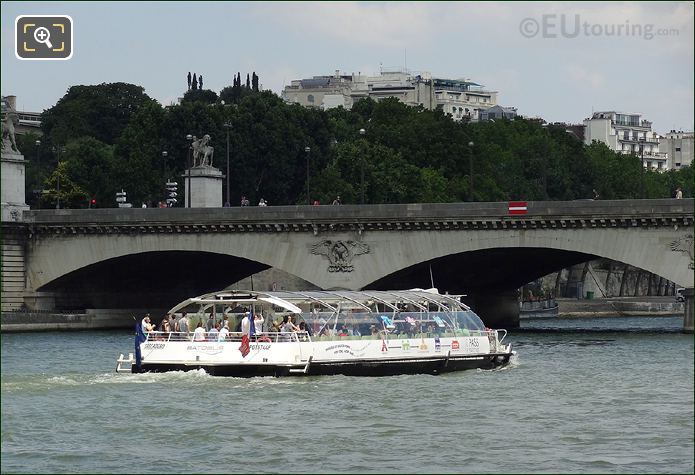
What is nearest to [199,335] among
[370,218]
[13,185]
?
[370,218]

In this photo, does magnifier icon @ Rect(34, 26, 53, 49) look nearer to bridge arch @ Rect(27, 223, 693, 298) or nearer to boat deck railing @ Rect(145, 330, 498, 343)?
boat deck railing @ Rect(145, 330, 498, 343)

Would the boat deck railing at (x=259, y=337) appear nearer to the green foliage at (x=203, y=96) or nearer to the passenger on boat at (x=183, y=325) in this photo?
the passenger on boat at (x=183, y=325)

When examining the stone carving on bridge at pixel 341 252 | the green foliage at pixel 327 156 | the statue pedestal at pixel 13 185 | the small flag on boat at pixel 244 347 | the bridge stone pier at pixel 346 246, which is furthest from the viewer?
the green foliage at pixel 327 156

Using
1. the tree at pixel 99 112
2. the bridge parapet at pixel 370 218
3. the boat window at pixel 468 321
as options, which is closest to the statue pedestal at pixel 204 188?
the bridge parapet at pixel 370 218

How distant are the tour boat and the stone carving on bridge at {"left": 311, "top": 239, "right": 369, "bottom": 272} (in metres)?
22.1

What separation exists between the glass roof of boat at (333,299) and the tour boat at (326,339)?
1.3 inches

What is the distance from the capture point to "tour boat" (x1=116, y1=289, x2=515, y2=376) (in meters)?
50.5

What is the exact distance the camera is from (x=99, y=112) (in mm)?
160750

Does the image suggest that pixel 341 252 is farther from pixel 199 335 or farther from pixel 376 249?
pixel 199 335

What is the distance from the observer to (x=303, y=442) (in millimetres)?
37656

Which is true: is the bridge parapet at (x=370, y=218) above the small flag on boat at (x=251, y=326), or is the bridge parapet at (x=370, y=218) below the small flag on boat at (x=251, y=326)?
above

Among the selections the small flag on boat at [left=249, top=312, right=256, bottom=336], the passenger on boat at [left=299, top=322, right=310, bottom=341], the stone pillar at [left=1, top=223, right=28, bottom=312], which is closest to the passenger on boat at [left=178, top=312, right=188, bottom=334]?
the small flag on boat at [left=249, top=312, right=256, bottom=336]

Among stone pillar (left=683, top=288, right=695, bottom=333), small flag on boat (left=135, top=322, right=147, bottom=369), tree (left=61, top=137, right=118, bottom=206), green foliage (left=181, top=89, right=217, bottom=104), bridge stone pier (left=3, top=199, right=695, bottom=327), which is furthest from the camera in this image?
green foliage (left=181, top=89, right=217, bottom=104)

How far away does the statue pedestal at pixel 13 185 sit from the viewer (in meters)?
84.9
